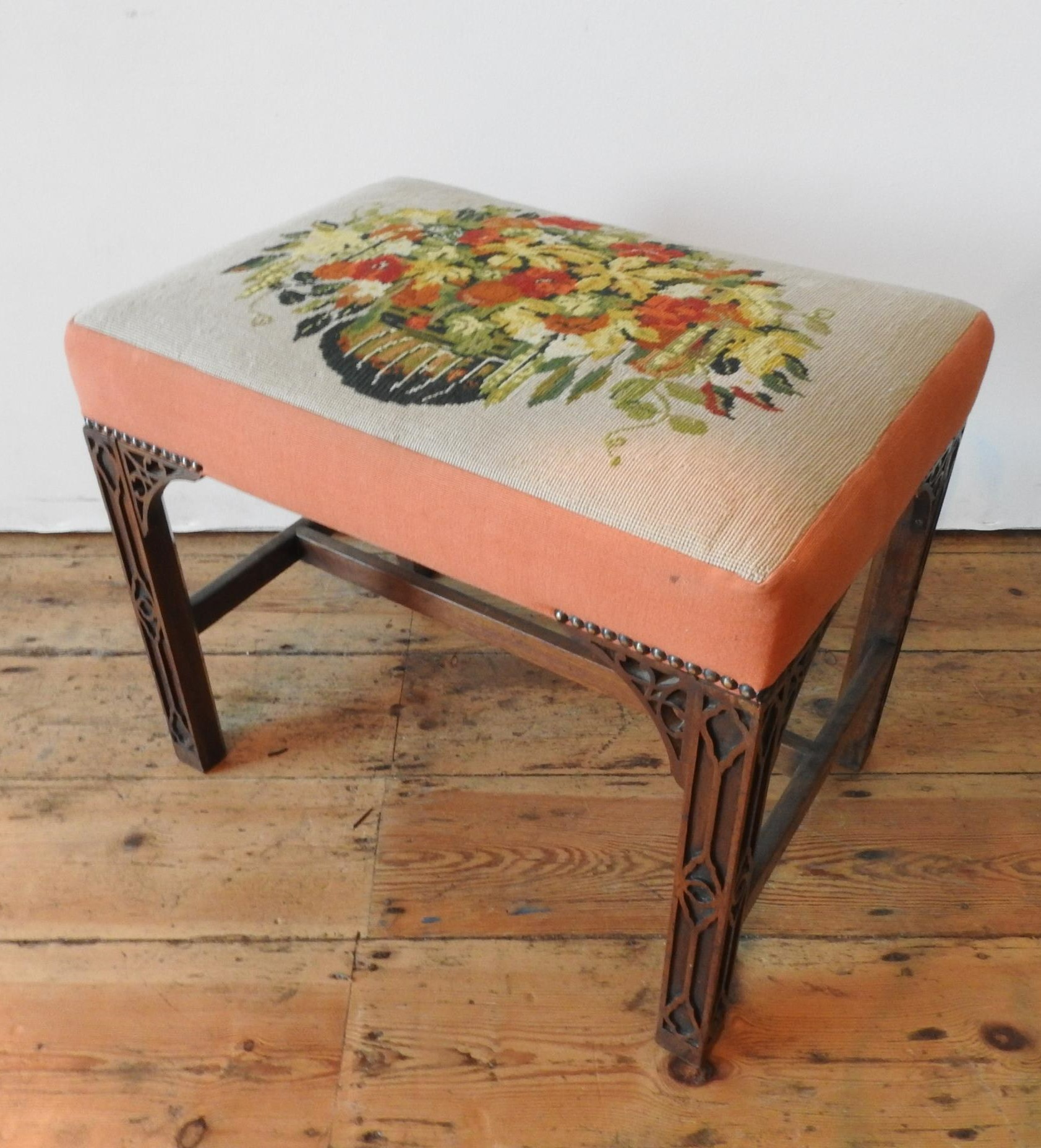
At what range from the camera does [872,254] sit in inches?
48.4

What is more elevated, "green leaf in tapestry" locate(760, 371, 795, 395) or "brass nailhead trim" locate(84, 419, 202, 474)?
"green leaf in tapestry" locate(760, 371, 795, 395)

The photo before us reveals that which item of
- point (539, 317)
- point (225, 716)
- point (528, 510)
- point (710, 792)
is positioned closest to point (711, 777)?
point (710, 792)

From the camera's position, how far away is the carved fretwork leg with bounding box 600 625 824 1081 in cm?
66

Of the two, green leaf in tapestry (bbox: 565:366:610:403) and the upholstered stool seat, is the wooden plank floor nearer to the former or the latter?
the upholstered stool seat

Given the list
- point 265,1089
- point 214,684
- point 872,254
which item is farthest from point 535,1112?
point 872,254

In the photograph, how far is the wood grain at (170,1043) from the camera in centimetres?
83

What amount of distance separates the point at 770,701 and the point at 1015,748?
618 mm

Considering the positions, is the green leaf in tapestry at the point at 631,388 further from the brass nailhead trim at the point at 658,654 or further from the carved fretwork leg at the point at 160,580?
the carved fretwork leg at the point at 160,580

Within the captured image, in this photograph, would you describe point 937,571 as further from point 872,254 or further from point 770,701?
point 770,701

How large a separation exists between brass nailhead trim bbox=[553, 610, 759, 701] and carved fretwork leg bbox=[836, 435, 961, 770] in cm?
30

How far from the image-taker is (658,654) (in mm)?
664

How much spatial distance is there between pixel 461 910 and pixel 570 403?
517 mm

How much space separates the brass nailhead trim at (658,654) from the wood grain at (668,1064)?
39 centimetres

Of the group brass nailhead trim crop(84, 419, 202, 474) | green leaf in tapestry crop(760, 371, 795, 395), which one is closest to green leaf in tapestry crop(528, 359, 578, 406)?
green leaf in tapestry crop(760, 371, 795, 395)
